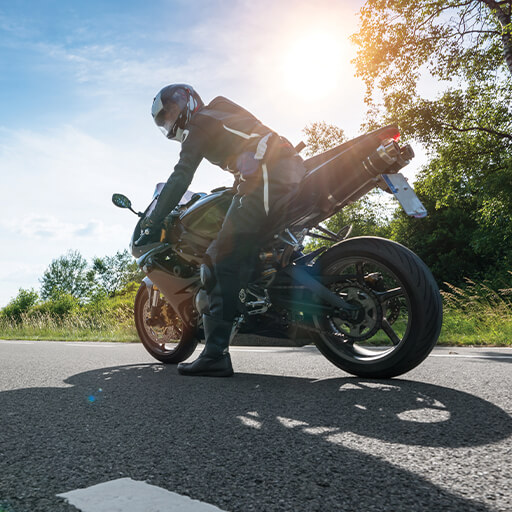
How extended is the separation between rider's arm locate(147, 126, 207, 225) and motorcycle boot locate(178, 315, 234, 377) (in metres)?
0.87

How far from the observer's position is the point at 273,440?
1.80 metres

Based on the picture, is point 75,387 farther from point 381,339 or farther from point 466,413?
point 381,339

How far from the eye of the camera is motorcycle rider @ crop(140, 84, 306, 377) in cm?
336

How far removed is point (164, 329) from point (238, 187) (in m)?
1.55

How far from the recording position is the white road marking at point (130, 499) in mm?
1205

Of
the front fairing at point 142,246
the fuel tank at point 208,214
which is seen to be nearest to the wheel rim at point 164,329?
the front fairing at point 142,246

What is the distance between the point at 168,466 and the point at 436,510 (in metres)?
0.75

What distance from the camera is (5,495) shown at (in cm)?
132

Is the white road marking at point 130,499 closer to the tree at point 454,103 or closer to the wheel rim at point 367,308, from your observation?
the wheel rim at point 367,308

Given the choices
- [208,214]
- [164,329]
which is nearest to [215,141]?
[208,214]

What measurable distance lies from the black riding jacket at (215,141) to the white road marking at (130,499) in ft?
8.20

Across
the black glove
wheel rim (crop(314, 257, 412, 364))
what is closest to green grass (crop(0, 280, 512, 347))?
wheel rim (crop(314, 257, 412, 364))

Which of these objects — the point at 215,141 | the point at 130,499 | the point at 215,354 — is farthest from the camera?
the point at 215,141

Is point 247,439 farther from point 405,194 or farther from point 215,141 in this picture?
point 215,141
